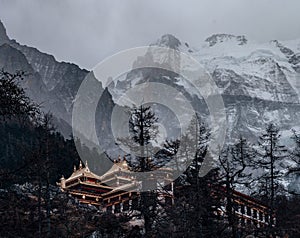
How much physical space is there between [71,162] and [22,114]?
59.3m

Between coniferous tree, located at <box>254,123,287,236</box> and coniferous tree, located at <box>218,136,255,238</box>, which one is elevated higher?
coniferous tree, located at <box>254,123,287,236</box>

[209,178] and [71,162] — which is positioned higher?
[71,162]

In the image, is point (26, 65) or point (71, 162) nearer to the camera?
point (71, 162)

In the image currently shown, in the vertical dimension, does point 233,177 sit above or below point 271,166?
below

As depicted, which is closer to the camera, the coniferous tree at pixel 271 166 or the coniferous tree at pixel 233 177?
the coniferous tree at pixel 233 177

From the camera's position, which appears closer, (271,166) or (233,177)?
(233,177)

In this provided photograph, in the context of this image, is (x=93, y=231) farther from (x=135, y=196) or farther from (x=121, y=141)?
(x=121, y=141)

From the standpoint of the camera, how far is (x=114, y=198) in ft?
174

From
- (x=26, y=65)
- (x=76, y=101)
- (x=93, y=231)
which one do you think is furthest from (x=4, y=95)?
(x=76, y=101)

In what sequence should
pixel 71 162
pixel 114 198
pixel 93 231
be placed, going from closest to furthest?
pixel 93 231, pixel 114 198, pixel 71 162

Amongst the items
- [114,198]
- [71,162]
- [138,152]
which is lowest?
[138,152]

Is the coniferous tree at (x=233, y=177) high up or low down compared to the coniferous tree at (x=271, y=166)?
down

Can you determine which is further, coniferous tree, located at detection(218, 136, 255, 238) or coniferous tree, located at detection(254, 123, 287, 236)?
coniferous tree, located at detection(254, 123, 287, 236)

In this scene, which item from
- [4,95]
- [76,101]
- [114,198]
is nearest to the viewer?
[4,95]
